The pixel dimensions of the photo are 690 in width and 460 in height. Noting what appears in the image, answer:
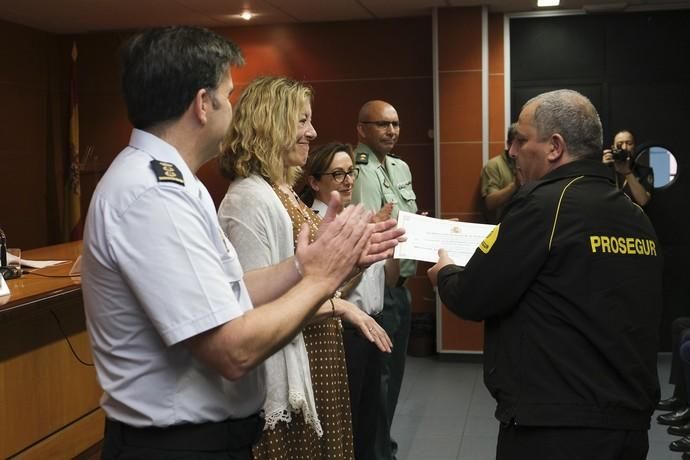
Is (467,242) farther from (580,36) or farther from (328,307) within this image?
(580,36)

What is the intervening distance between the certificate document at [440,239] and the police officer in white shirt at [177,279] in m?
1.03

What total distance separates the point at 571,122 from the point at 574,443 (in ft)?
2.68

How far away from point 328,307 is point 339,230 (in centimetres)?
97

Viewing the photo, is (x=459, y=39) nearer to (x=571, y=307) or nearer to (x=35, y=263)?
(x=35, y=263)

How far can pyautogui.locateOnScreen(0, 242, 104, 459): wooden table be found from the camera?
10.4 ft

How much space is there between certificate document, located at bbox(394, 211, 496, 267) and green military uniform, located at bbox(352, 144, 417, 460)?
1127 mm

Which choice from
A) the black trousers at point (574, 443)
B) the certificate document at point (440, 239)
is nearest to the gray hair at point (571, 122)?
the certificate document at point (440, 239)

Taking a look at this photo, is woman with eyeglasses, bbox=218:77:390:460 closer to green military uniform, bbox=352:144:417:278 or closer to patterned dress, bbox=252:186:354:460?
patterned dress, bbox=252:186:354:460

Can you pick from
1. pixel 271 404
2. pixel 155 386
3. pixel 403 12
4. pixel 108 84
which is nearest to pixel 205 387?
pixel 155 386

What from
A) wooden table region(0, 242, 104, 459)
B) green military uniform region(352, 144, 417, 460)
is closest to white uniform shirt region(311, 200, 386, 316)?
green military uniform region(352, 144, 417, 460)

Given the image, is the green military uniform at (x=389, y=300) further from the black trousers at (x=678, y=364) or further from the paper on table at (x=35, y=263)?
the black trousers at (x=678, y=364)

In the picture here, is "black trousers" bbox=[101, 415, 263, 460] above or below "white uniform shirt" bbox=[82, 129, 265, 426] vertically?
below

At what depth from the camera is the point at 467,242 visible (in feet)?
9.15

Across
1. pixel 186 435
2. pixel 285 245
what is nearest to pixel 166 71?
pixel 186 435
